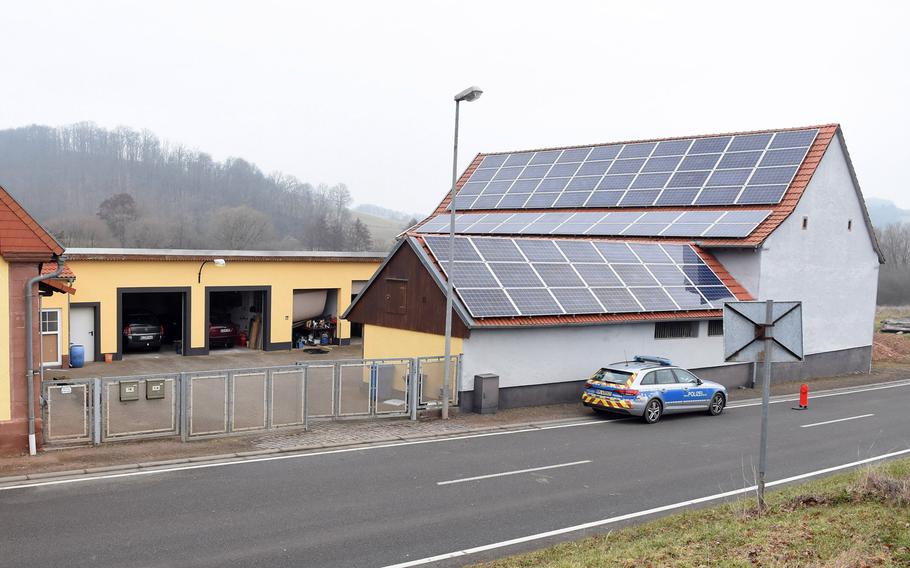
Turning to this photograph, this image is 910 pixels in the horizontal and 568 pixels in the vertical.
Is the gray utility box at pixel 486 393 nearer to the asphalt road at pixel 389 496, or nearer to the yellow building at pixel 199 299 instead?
the asphalt road at pixel 389 496

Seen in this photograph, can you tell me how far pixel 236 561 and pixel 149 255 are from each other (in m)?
23.3

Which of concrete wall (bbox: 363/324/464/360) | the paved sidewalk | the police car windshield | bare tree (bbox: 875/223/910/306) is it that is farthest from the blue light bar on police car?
bare tree (bbox: 875/223/910/306)

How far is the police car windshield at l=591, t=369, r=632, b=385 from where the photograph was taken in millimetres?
21516

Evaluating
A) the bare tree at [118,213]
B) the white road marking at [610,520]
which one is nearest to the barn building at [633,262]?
the white road marking at [610,520]

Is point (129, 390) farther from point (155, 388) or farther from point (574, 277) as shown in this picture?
point (574, 277)

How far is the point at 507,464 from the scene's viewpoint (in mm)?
16141

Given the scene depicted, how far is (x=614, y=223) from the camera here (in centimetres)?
3609

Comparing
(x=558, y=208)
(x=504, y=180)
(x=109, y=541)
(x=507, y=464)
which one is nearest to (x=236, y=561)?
(x=109, y=541)

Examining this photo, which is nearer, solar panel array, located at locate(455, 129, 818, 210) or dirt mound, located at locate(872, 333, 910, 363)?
solar panel array, located at locate(455, 129, 818, 210)

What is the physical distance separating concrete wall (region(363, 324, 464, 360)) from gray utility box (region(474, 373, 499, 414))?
0.46 m

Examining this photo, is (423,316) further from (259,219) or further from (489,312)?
(259,219)

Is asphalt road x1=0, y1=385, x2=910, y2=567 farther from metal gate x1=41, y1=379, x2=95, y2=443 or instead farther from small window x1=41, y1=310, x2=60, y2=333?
small window x1=41, y1=310, x2=60, y2=333

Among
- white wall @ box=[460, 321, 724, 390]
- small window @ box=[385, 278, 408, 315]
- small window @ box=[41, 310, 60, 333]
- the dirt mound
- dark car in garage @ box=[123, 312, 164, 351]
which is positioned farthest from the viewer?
the dirt mound

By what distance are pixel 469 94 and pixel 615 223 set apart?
59.9ft
